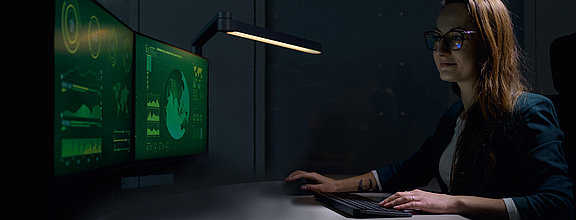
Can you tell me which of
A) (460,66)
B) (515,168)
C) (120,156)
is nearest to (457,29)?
(460,66)

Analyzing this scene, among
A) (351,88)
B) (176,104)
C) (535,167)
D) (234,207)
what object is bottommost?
(234,207)

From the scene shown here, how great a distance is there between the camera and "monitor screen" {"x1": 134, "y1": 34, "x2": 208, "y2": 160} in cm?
113

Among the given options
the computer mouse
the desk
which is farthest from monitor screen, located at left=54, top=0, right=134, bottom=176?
the computer mouse

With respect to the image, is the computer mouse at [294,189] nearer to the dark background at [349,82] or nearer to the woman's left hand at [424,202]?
the woman's left hand at [424,202]

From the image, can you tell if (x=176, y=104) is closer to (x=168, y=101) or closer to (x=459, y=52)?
(x=168, y=101)

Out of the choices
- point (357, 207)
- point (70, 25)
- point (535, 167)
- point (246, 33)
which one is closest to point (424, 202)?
point (357, 207)

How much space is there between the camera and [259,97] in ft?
6.68

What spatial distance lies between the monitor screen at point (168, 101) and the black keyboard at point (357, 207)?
568mm

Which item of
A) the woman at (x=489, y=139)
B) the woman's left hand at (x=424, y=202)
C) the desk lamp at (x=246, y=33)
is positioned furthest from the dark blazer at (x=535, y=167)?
the desk lamp at (x=246, y=33)

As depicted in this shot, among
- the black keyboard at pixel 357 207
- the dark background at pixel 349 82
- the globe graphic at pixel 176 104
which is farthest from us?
the dark background at pixel 349 82

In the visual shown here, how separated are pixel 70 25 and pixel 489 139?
1.03 m

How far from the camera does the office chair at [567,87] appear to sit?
1229mm

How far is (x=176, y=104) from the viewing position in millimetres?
1301

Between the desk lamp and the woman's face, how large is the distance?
1.57ft
